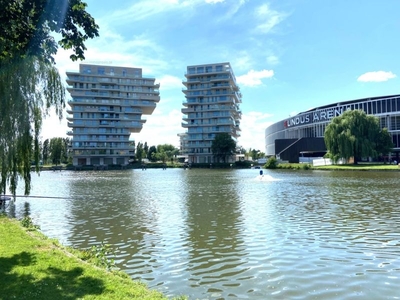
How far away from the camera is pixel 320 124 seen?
98812 mm

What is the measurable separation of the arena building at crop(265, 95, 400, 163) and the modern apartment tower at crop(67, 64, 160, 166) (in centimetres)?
5218

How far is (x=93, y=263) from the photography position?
29.7 feet

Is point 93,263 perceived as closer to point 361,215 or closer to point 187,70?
point 361,215

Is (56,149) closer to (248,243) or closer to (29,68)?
(29,68)

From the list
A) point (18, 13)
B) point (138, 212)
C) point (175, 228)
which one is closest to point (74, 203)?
point (138, 212)

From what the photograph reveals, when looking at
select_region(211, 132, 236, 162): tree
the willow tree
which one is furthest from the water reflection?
select_region(211, 132, 236, 162): tree

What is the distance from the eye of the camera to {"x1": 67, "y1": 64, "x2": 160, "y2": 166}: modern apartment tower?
122 meters

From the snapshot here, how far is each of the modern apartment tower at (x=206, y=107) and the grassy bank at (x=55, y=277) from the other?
112182mm

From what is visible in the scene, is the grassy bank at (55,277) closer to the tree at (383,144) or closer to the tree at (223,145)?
the tree at (383,144)

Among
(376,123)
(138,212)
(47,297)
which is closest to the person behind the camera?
(47,297)

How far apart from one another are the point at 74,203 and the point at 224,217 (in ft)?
40.4

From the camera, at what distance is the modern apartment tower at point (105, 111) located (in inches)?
4813

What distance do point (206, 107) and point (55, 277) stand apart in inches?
4707

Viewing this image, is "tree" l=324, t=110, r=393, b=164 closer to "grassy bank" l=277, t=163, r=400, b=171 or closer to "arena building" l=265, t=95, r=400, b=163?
"grassy bank" l=277, t=163, r=400, b=171
